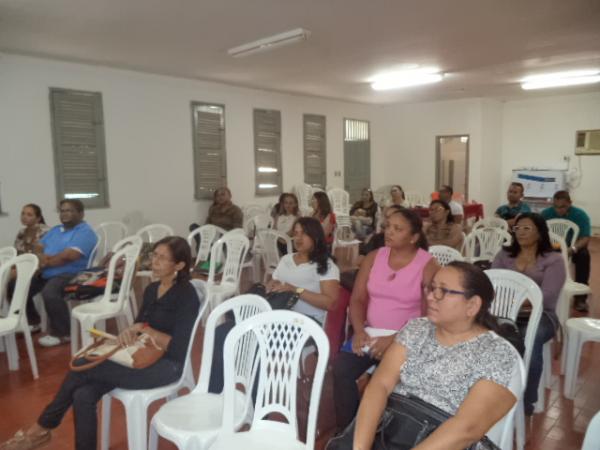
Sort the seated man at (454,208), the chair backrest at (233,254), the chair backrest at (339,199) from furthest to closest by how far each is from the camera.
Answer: the chair backrest at (339,199) → the seated man at (454,208) → the chair backrest at (233,254)

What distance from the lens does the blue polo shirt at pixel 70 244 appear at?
407cm

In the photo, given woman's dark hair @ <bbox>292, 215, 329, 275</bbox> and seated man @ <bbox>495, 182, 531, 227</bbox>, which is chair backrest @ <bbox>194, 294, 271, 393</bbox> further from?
Result: seated man @ <bbox>495, 182, 531, 227</bbox>

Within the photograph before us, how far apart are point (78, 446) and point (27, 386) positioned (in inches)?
55.0

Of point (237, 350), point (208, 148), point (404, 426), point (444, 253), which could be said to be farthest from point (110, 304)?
point (208, 148)

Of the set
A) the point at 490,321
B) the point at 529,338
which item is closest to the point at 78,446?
the point at 490,321

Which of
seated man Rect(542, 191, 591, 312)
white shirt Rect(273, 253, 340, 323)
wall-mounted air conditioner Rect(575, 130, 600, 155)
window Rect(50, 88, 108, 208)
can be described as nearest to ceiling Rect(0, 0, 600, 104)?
window Rect(50, 88, 108, 208)

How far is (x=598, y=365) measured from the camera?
332cm

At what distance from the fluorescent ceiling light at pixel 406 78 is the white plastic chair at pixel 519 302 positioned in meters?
4.28

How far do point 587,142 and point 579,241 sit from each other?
17.1 ft

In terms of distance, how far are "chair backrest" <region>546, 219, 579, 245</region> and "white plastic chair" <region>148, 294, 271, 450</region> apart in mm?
3762

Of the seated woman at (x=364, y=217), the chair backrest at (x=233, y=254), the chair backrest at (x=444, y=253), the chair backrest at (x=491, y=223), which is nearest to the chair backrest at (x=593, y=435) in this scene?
the chair backrest at (x=444, y=253)

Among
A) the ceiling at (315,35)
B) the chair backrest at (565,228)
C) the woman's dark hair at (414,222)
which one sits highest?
the ceiling at (315,35)

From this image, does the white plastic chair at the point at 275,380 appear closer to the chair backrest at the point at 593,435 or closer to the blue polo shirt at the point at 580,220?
the chair backrest at the point at 593,435

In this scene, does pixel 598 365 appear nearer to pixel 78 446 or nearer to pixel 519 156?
pixel 78 446
